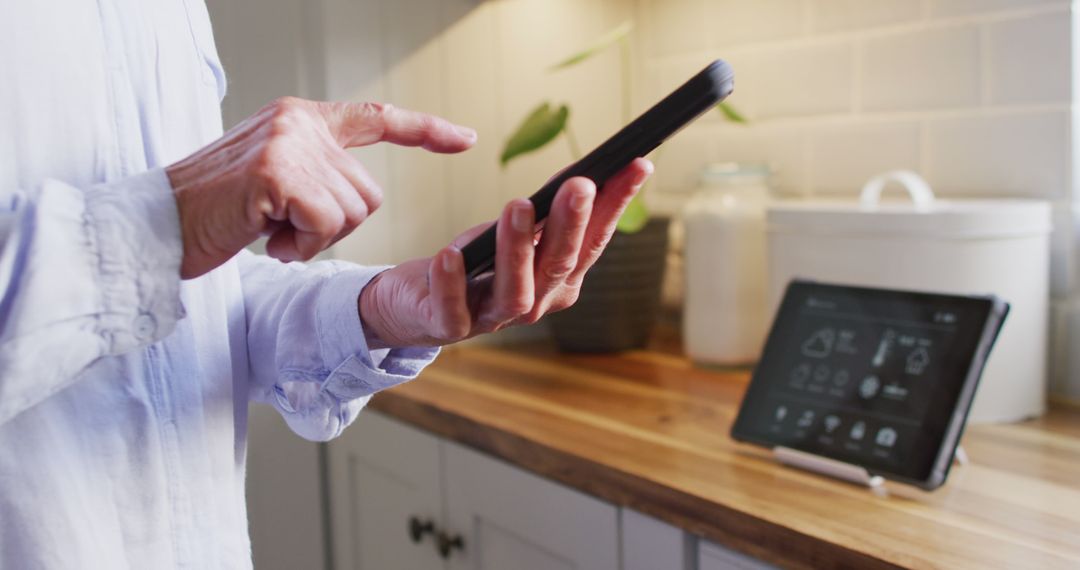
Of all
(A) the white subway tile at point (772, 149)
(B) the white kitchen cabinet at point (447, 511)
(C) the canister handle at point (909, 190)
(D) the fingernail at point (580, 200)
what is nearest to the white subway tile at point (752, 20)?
(A) the white subway tile at point (772, 149)

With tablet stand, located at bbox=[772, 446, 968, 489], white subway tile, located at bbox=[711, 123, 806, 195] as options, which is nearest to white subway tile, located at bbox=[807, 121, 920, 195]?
white subway tile, located at bbox=[711, 123, 806, 195]

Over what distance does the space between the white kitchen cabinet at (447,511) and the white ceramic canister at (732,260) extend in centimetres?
36

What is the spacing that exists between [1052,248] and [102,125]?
96 cm

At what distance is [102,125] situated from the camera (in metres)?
0.62

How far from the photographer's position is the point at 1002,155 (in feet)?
3.72

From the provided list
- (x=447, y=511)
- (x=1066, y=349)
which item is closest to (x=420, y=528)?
(x=447, y=511)

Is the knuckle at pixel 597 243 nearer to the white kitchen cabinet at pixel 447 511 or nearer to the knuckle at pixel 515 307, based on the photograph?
the knuckle at pixel 515 307

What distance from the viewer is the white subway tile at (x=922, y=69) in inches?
45.8

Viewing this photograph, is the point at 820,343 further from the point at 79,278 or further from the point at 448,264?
the point at 79,278

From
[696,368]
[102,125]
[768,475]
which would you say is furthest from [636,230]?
[102,125]

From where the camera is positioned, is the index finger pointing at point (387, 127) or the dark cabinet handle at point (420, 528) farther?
the dark cabinet handle at point (420, 528)

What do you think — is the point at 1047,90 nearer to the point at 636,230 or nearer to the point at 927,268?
the point at 927,268

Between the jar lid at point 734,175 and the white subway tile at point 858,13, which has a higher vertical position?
the white subway tile at point 858,13

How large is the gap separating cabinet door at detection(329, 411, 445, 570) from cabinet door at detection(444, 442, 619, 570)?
0.05m
